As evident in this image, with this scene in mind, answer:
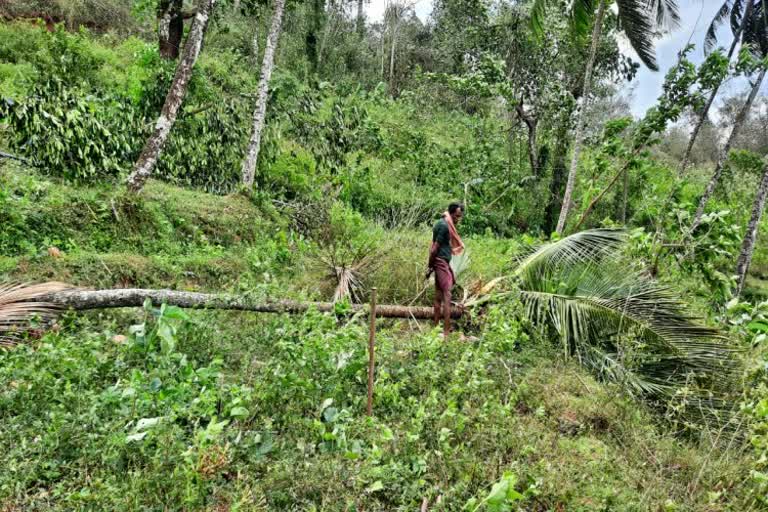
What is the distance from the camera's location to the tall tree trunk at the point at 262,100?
850 centimetres

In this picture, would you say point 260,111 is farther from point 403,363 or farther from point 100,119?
point 403,363

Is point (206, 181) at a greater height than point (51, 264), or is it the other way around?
point (206, 181)

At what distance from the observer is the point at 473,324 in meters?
6.54

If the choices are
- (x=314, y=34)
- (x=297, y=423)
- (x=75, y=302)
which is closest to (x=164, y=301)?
(x=75, y=302)

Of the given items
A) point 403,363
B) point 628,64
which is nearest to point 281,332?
point 403,363

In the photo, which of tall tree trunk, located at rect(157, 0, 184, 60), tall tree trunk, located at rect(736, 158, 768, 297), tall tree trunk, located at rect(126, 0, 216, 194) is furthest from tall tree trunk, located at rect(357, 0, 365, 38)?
tall tree trunk, located at rect(736, 158, 768, 297)

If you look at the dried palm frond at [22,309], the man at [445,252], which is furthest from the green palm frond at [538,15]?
the dried palm frond at [22,309]

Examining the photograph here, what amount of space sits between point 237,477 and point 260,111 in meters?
7.02

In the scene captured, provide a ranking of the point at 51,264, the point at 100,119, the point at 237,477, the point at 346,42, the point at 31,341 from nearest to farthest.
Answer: the point at 237,477 → the point at 31,341 → the point at 51,264 → the point at 100,119 → the point at 346,42

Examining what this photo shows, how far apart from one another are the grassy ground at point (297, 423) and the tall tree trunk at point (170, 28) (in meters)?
5.49

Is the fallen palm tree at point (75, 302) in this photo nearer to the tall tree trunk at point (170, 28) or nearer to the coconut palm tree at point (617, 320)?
the coconut palm tree at point (617, 320)

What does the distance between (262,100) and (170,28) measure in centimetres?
334

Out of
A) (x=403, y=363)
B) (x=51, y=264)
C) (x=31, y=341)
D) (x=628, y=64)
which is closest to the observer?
(x=31, y=341)

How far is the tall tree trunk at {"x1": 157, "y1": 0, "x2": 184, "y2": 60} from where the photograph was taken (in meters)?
9.88
